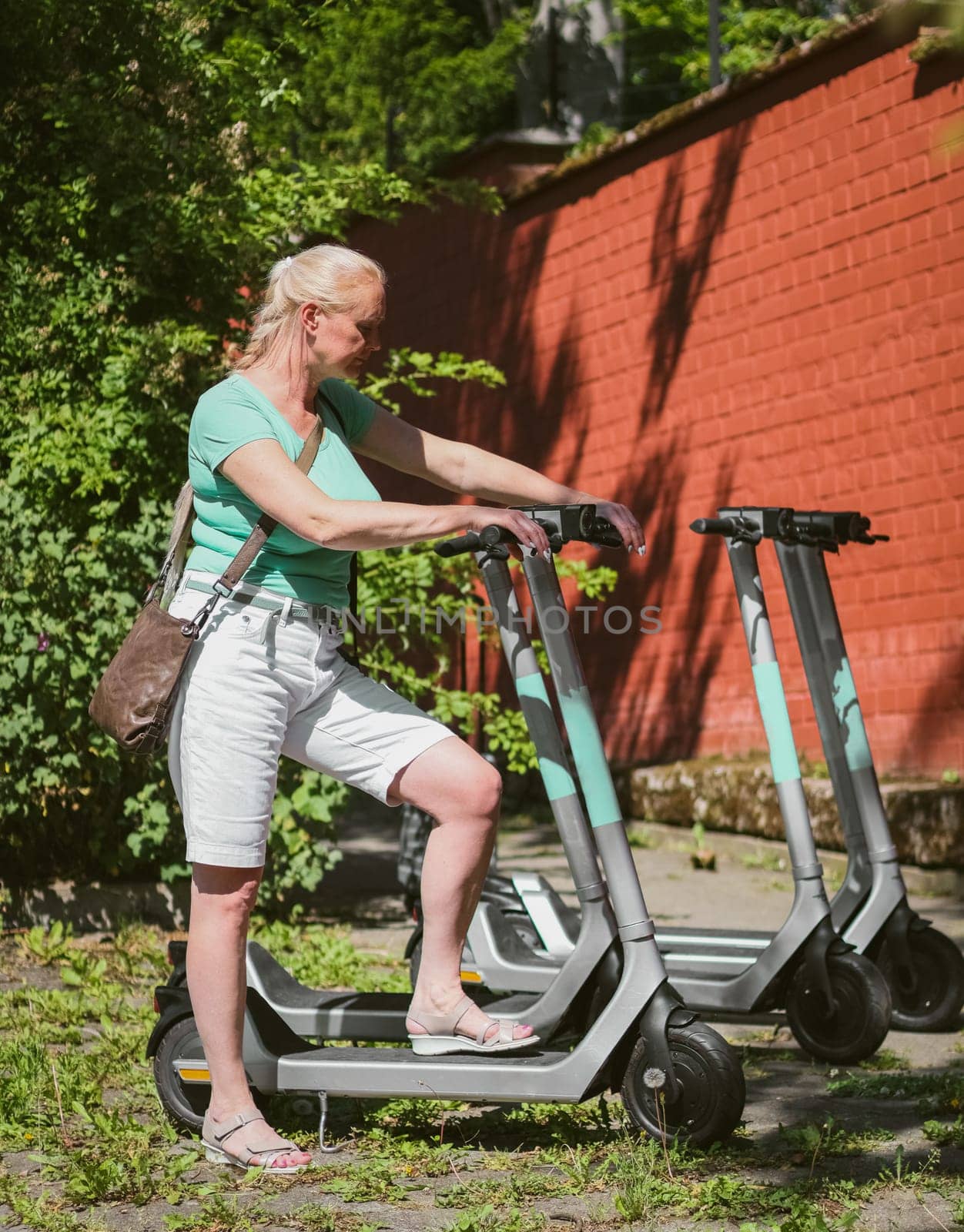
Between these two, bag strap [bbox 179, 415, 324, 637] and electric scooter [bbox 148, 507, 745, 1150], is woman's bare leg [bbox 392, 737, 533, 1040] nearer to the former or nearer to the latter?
electric scooter [bbox 148, 507, 745, 1150]

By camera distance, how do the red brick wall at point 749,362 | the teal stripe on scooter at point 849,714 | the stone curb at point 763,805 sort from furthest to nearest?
the red brick wall at point 749,362
the stone curb at point 763,805
the teal stripe on scooter at point 849,714

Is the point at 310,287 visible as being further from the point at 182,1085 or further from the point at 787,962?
the point at 787,962

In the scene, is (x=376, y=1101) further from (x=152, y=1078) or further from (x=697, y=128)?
(x=697, y=128)

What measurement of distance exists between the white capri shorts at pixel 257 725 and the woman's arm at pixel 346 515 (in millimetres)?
242

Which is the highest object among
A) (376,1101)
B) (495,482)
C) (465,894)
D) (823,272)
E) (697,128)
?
(697,128)

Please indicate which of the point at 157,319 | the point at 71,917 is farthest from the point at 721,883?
the point at 157,319

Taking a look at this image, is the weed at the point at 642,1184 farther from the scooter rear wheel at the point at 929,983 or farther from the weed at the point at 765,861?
the weed at the point at 765,861

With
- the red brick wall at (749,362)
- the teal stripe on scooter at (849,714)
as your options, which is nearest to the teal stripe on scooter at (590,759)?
the teal stripe on scooter at (849,714)

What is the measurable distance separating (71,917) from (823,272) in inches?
200

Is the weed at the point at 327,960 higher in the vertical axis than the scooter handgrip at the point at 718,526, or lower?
lower

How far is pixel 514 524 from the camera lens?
3.00m

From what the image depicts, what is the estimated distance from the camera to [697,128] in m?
8.87

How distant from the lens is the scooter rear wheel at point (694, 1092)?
10.0 feet

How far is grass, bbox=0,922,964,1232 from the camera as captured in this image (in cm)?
277
